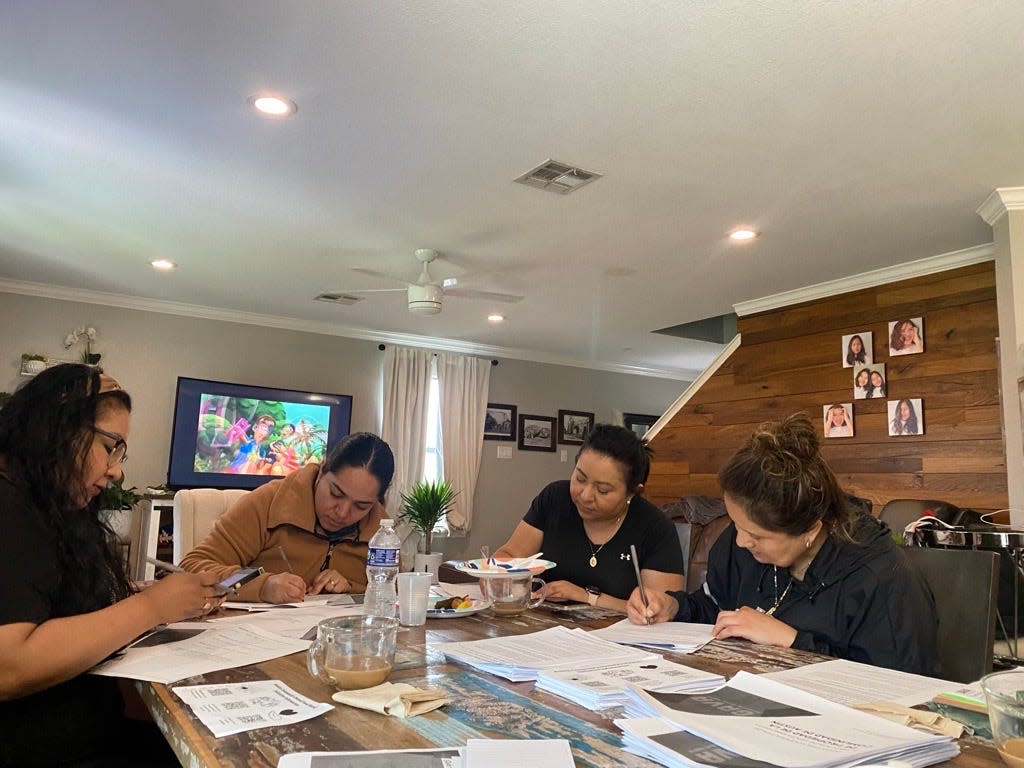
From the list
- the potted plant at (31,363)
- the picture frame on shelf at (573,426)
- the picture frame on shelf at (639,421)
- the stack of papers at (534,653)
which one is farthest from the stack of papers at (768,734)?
the picture frame on shelf at (639,421)

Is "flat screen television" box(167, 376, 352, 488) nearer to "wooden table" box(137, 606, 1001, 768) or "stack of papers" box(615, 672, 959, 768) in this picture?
"wooden table" box(137, 606, 1001, 768)

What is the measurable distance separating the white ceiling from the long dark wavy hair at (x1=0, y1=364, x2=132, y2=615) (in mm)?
1299

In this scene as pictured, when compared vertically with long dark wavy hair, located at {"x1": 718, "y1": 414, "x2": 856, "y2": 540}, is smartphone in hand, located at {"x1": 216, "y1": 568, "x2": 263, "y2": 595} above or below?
below

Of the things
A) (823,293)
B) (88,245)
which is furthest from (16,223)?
(823,293)

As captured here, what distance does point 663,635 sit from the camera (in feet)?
4.83

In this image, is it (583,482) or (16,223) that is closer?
(583,482)

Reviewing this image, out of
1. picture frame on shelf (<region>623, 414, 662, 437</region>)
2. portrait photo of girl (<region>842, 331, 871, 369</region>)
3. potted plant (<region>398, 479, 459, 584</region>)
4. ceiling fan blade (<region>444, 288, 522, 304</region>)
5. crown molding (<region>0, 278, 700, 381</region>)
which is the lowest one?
potted plant (<region>398, 479, 459, 584</region>)

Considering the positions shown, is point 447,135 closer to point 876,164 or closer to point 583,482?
point 583,482

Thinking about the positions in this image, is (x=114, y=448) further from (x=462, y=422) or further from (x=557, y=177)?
(x=462, y=422)

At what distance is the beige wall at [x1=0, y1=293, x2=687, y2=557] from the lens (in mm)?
5250

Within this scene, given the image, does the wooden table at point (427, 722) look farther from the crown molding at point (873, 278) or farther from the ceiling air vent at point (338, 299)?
the ceiling air vent at point (338, 299)

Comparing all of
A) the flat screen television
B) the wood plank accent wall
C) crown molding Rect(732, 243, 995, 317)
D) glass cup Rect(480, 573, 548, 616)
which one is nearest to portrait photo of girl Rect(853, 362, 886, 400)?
the wood plank accent wall

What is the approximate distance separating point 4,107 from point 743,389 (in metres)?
4.37

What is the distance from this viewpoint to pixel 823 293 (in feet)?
15.1
